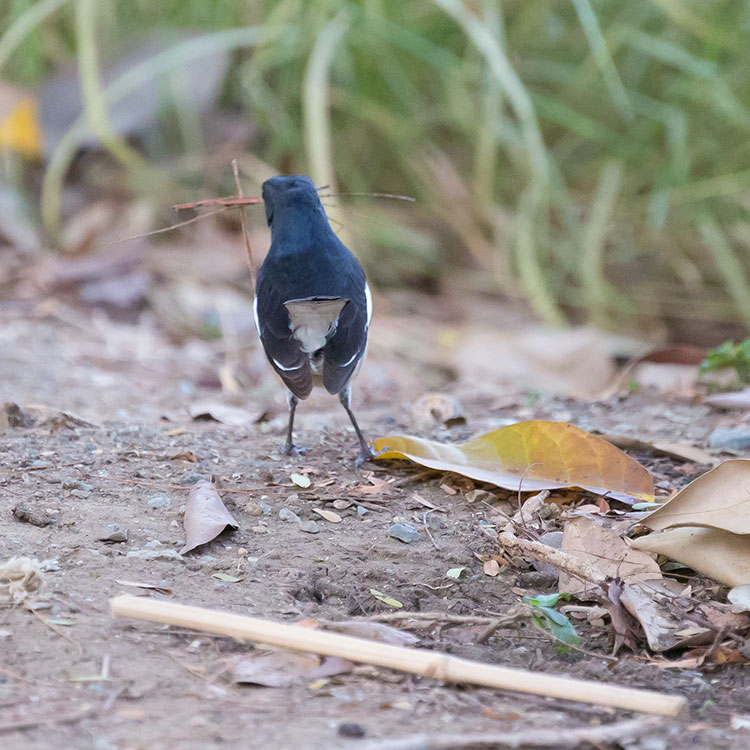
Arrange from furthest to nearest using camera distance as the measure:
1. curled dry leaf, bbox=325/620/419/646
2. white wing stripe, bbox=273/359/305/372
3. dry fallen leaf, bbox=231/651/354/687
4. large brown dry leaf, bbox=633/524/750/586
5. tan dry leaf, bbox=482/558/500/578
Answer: white wing stripe, bbox=273/359/305/372, tan dry leaf, bbox=482/558/500/578, large brown dry leaf, bbox=633/524/750/586, curled dry leaf, bbox=325/620/419/646, dry fallen leaf, bbox=231/651/354/687

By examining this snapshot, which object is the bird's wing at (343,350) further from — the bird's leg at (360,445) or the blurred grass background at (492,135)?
the blurred grass background at (492,135)

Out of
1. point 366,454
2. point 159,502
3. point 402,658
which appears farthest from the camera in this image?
point 366,454

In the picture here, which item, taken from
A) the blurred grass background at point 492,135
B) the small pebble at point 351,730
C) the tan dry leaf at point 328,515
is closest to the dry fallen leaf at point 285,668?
the small pebble at point 351,730

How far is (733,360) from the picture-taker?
3.75m

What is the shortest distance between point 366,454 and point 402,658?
1332 millimetres

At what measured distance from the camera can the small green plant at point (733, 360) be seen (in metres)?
3.71

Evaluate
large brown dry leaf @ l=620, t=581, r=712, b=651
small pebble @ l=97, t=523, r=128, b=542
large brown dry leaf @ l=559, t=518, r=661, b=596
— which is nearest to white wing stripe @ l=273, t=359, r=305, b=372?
small pebble @ l=97, t=523, r=128, b=542

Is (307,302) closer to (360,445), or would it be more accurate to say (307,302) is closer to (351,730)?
(360,445)

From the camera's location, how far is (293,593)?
221cm

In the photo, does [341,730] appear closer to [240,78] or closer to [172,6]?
[240,78]

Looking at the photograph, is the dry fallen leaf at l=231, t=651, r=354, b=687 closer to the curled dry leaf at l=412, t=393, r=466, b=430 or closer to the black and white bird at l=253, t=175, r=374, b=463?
the black and white bird at l=253, t=175, r=374, b=463

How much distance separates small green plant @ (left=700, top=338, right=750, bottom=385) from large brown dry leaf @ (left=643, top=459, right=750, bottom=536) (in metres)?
1.47

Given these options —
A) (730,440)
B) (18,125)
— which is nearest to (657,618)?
(730,440)

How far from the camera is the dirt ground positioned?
1676 millimetres
